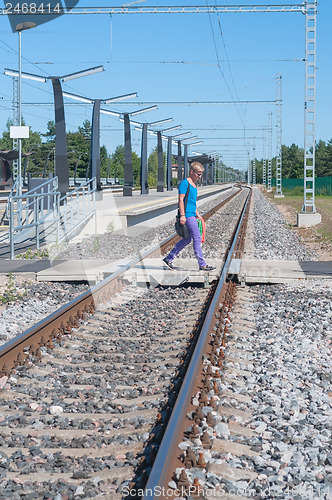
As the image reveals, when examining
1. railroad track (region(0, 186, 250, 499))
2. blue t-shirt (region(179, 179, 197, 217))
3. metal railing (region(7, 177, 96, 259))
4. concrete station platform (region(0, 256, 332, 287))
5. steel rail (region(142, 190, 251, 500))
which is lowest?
railroad track (region(0, 186, 250, 499))

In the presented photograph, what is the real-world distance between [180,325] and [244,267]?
12.9 feet

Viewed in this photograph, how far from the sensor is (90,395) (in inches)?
207

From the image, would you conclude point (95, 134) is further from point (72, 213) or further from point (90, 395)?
point (90, 395)

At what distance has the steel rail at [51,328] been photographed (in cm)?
612

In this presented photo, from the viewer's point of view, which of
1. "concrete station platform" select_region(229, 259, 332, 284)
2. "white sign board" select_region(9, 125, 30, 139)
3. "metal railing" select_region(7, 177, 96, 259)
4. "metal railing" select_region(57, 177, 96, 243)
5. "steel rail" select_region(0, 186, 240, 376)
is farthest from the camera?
"white sign board" select_region(9, 125, 30, 139)

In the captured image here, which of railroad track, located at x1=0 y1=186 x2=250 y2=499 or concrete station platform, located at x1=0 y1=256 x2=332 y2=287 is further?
concrete station platform, located at x1=0 y1=256 x2=332 y2=287

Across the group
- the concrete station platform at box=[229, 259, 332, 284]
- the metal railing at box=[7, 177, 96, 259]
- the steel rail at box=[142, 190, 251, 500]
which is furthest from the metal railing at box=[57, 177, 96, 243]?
the steel rail at box=[142, 190, 251, 500]

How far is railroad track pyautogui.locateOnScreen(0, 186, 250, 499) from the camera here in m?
3.89

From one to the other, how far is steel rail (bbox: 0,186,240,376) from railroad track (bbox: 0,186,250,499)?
13 mm

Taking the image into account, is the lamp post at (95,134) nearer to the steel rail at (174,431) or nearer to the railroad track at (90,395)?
the railroad track at (90,395)

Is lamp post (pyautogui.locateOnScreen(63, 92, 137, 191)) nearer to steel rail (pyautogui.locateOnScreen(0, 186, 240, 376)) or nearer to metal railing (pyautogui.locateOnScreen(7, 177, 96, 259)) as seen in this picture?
metal railing (pyautogui.locateOnScreen(7, 177, 96, 259))

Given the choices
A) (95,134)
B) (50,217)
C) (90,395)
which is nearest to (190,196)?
(90,395)

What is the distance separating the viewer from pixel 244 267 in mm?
11648

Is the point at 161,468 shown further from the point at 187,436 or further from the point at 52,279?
the point at 52,279
